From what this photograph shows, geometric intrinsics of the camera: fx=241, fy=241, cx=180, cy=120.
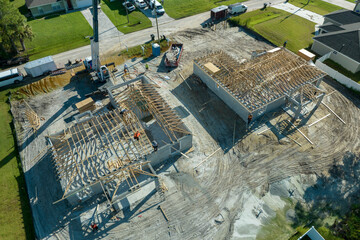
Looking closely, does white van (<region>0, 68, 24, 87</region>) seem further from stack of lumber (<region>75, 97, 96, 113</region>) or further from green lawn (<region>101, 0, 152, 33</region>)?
green lawn (<region>101, 0, 152, 33</region>)

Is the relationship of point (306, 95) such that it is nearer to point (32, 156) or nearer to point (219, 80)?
point (219, 80)

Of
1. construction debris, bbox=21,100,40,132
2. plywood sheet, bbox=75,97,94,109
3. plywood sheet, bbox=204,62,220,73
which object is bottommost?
construction debris, bbox=21,100,40,132

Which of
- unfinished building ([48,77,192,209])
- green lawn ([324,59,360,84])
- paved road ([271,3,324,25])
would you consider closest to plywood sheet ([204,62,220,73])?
unfinished building ([48,77,192,209])

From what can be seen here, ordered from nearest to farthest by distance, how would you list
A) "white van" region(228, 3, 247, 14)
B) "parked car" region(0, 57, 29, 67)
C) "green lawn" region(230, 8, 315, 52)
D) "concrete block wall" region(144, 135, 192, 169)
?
"concrete block wall" region(144, 135, 192, 169), "parked car" region(0, 57, 29, 67), "green lawn" region(230, 8, 315, 52), "white van" region(228, 3, 247, 14)

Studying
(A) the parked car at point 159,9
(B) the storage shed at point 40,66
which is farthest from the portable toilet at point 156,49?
(B) the storage shed at point 40,66

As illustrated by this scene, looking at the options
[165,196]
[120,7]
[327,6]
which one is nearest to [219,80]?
[165,196]

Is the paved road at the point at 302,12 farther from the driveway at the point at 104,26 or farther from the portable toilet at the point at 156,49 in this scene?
the driveway at the point at 104,26

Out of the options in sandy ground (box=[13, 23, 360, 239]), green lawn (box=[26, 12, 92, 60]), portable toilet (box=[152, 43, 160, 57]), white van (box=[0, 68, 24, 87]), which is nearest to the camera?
sandy ground (box=[13, 23, 360, 239])
